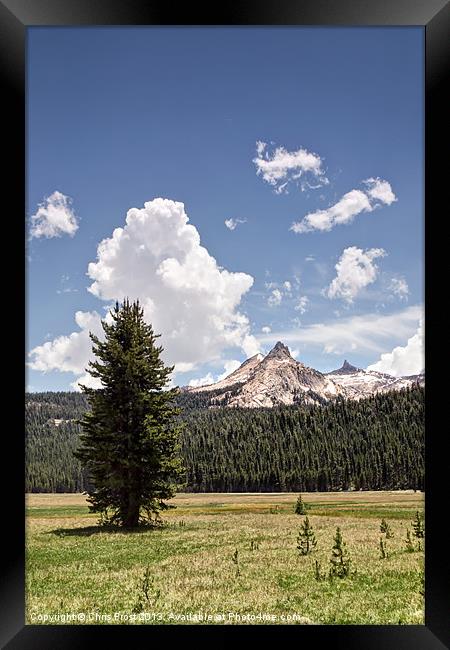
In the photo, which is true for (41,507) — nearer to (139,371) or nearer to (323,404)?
(139,371)

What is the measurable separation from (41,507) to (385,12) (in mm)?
3349

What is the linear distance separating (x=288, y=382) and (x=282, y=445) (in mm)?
661

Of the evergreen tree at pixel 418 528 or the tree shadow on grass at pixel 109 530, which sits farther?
the evergreen tree at pixel 418 528

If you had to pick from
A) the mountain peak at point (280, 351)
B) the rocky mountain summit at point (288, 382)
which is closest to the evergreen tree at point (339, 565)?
the rocky mountain summit at point (288, 382)

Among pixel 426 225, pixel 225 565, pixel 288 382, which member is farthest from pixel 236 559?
pixel 426 225

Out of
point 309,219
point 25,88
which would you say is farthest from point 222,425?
point 25,88

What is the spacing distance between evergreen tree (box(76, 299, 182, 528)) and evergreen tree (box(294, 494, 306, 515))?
40.5 inches

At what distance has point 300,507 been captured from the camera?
12.6ft

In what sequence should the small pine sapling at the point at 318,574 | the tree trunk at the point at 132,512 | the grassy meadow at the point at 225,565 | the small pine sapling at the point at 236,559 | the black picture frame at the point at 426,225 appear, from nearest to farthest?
the black picture frame at the point at 426,225
the grassy meadow at the point at 225,565
the small pine sapling at the point at 318,574
the small pine sapling at the point at 236,559
the tree trunk at the point at 132,512

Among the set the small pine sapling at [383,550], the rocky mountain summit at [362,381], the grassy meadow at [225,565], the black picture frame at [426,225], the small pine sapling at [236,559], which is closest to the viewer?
the black picture frame at [426,225]

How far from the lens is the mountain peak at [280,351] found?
11.8 ft

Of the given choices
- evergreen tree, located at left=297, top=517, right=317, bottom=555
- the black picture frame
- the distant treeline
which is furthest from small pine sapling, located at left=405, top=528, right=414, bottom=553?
the black picture frame

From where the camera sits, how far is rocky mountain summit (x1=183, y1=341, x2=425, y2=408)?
141 inches

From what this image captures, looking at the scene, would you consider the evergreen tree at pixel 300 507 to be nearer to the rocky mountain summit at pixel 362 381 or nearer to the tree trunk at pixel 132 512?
the rocky mountain summit at pixel 362 381
